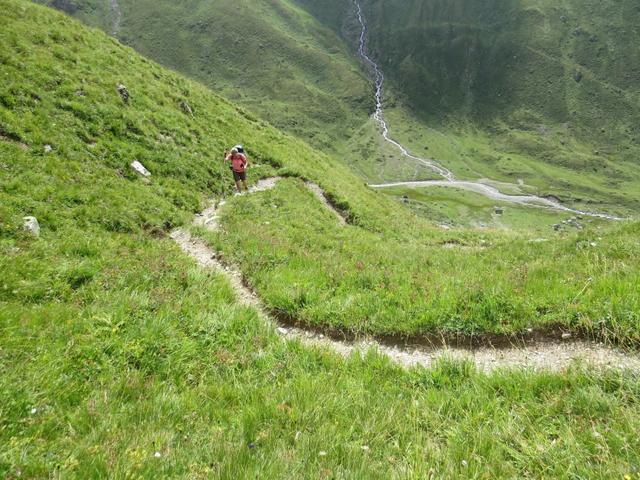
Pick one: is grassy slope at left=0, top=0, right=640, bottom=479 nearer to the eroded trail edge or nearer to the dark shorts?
the eroded trail edge

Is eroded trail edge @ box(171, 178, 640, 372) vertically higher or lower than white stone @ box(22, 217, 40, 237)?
higher

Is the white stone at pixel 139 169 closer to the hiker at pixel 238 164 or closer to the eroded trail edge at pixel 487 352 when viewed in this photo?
the hiker at pixel 238 164

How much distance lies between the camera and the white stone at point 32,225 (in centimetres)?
1045

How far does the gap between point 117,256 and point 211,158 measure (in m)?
14.8

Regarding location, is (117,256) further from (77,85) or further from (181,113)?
(181,113)

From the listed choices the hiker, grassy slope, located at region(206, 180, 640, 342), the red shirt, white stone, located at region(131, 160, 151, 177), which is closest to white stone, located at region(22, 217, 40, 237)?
grassy slope, located at region(206, 180, 640, 342)

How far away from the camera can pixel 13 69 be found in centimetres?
1719

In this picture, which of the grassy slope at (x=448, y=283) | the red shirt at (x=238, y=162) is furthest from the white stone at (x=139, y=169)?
the grassy slope at (x=448, y=283)

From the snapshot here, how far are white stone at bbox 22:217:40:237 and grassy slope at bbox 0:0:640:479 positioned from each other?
9.6 inches

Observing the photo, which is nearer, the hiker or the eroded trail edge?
the eroded trail edge

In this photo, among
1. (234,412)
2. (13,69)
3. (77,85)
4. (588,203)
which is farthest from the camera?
(588,203)

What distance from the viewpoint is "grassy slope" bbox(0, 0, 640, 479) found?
4133mm

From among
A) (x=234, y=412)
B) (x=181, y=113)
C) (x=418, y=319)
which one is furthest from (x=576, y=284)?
(x=181, y=113)

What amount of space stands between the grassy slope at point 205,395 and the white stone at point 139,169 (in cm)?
586
